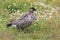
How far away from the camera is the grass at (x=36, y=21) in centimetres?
975

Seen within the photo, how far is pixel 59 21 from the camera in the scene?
11031 millimetres

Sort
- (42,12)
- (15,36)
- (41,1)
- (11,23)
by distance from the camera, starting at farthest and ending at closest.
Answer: (41,1) → (42,12) → (11,23) → (15,36)

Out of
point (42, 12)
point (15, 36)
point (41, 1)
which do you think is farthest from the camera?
point (41, 1)

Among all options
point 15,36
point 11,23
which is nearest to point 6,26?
point 11,23

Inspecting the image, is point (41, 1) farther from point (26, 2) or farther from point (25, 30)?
point (25, 30)

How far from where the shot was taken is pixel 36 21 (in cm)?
1108

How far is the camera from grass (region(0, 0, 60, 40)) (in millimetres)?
9750

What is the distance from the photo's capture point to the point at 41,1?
13.5m

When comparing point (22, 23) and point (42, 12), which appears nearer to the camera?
point (22, 23)

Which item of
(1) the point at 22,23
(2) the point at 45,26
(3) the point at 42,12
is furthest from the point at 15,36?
(3) the point at 42,12

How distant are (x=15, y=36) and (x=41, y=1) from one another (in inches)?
161

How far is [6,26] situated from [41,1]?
11.4 feet

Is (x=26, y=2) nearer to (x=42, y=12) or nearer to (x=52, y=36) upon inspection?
(x=42, y=12)

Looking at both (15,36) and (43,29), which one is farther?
(43,29)
